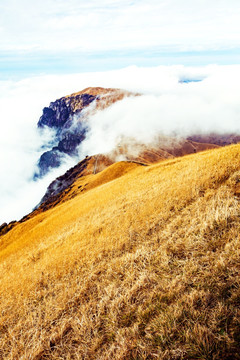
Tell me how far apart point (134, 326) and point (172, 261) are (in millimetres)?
2284

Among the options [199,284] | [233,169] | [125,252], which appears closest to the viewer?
[199,284]

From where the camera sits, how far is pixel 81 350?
14.2 feet

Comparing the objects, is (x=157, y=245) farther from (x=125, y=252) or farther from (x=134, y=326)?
(x=134, y=326)

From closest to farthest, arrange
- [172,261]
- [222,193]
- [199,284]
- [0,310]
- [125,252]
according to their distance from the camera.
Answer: [199,284] < [172,261] < [0,310] < [125,252] < [222,193]

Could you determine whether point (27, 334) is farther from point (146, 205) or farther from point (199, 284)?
point (146, 205)

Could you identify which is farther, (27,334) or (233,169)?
(233,169)

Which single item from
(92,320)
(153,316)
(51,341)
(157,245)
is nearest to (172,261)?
(157,245)

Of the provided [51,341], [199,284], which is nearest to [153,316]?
[199,284]

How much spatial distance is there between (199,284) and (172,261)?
1389mm

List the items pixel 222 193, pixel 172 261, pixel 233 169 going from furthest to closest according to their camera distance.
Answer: pixel 233 169 < pixel 222 193 < pixel 172 261

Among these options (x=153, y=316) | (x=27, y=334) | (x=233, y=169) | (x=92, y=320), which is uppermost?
(x=27, y=334)

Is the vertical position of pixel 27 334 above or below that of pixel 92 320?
above

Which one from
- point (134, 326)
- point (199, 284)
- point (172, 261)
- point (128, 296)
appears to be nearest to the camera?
point (134, 326)

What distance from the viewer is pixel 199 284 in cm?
464
